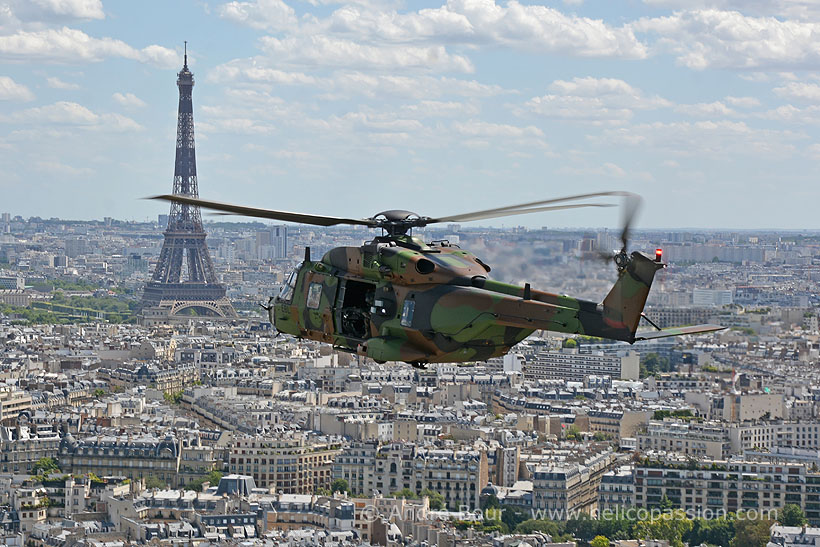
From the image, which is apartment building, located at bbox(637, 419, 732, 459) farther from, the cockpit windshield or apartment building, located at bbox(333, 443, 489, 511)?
the cockpit windshield

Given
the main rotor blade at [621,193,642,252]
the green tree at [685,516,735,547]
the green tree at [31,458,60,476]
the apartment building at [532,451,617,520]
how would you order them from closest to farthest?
the main rotor blade at [621,193,642,252] → the green tree at [685,516,735,547] → the apartment building at [532,451,617,520] → the green tree at [31,458,60,476]

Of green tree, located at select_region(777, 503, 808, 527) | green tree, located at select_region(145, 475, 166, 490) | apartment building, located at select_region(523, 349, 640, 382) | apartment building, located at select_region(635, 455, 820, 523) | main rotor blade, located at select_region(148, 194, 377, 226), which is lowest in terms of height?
green tree, located at select_region(145, 475, 166, 490)

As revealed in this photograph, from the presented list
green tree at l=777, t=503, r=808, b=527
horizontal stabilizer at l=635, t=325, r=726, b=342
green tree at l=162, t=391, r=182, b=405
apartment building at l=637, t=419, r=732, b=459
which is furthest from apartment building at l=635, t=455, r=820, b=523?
horizontal stabilizer at l=635, t=325, r=726, b=342


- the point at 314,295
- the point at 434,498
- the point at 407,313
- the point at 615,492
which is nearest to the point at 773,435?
the point at 615,492

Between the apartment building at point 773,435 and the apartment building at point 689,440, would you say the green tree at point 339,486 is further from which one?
the apartment building at point 773,435

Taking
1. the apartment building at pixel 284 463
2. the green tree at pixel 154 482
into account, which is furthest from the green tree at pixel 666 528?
the green tree at pixel 154 482

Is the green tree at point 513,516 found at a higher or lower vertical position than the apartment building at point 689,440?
lower
